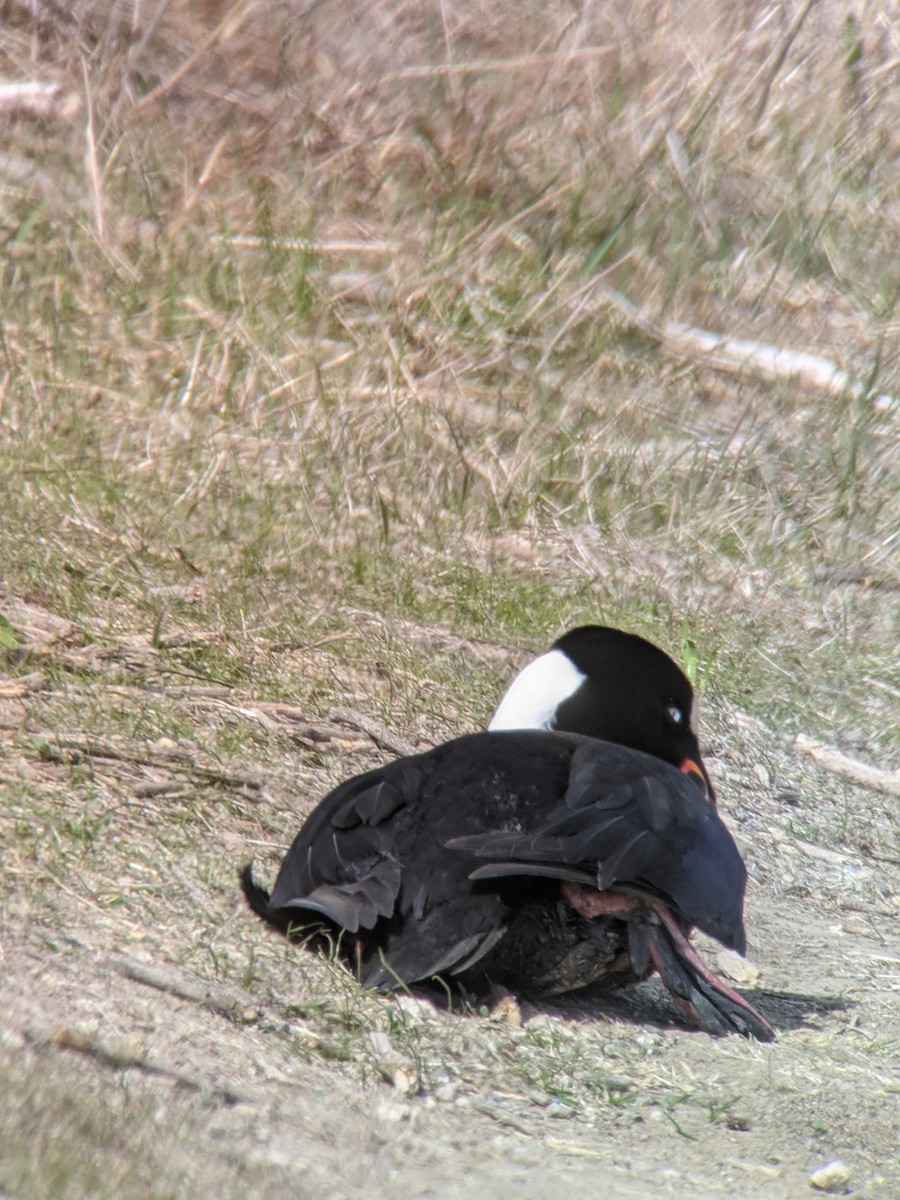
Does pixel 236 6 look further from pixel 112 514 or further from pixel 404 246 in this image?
pixel 112 514

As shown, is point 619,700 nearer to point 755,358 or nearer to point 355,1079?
point 355,1079

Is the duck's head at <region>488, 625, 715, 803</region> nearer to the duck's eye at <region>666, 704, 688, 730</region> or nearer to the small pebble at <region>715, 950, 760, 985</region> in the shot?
the duck's eye at <region>666, 704, 688, 730</region>

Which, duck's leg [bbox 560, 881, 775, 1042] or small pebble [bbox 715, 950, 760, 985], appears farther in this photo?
small pebble [bbox 715, 950, 760, 985]

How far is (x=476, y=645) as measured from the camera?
4715mm

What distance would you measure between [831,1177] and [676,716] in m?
1.49

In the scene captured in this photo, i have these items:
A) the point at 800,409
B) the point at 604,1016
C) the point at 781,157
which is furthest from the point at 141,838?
the point at 781,157

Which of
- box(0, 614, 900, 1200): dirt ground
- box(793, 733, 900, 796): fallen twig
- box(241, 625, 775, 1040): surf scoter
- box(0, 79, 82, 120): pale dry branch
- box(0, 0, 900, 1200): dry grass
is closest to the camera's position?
box(0, 614, 900, 1200): dirt ground

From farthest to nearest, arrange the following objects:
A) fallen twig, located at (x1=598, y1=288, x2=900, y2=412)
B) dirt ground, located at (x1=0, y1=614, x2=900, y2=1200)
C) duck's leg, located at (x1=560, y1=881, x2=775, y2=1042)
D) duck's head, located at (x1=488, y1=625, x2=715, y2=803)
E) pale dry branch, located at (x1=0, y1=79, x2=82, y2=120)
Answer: fallen twig, located at (x1=598, y1=288, x2=900, y2=412)
pale dry branch, located at (x1=0, y1=79, x2=82, y2=120)
duck's head, located at (x1=488, y1=625, x2=715, y2=803)
duck's leg, located at (x1=560, y1=881, x2=775, y2=1042)
dirt ground, located at (x1=0, y1=614, x2=900, y2=1200)

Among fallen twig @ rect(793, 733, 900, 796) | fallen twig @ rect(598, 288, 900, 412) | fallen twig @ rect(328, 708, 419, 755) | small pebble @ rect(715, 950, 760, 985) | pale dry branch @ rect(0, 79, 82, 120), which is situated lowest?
fallen twig @ rect(793, 733, 900, 796)

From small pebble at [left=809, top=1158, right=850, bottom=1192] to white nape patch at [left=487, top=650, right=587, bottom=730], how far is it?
148cm

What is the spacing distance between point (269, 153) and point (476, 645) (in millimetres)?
2646

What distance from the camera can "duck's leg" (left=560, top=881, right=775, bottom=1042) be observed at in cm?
291

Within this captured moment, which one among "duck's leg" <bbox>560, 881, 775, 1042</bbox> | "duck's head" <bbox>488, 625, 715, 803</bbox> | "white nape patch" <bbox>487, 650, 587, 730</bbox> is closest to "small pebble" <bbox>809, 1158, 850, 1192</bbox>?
"duck's leg" <bbox>560, 881, 775, 1042</bbox>

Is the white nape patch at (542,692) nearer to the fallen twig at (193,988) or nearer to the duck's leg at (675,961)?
the duck's leg at (675,961)
